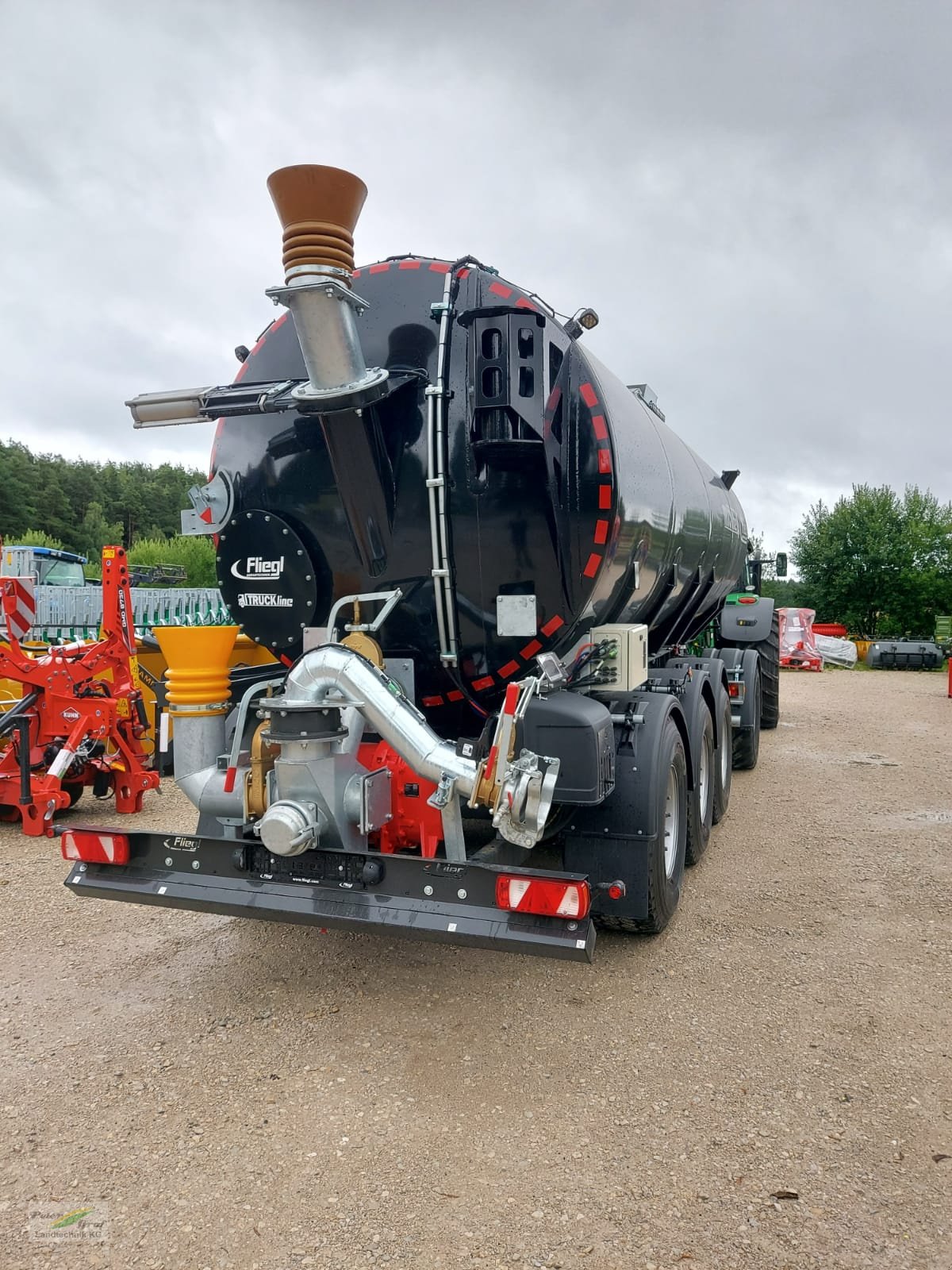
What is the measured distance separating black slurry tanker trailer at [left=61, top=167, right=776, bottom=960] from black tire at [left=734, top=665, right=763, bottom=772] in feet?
14.4

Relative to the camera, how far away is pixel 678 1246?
2.36m

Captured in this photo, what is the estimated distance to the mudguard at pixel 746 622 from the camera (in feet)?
31.9

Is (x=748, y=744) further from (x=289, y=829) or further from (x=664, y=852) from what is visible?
(x=289, y=829)

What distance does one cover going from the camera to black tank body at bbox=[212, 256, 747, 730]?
12.3 ft

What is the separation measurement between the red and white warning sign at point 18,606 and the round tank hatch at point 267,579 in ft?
12.3

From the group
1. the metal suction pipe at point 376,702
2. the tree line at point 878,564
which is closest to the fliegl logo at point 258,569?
the metal suction pipe at point 376,702

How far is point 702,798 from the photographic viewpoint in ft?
18.7

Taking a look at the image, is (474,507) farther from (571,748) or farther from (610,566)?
(571,748)

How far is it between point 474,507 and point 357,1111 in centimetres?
232

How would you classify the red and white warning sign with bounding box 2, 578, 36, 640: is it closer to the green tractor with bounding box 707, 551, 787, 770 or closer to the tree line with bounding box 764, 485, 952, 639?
the green tractor with bounding box 707, 551, 787, 770

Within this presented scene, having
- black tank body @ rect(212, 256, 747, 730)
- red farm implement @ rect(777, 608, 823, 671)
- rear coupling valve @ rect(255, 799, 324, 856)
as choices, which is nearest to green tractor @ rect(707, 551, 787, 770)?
black tank body @ rect(212, 256, 747, 730)

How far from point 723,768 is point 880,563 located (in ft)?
88.1

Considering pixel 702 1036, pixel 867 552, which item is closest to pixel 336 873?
pixel 702 1036

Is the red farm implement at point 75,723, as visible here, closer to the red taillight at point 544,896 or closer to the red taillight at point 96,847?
the red taillight at point 96,847
